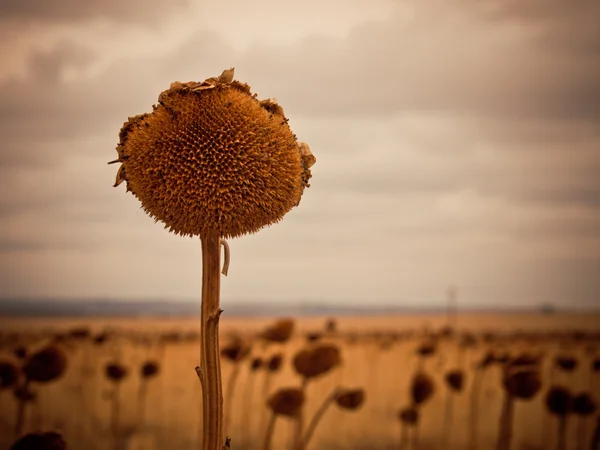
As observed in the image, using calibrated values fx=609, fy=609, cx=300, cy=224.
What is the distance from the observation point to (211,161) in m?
2.01

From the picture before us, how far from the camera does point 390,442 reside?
9.79m

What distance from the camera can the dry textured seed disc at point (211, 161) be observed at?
2.01 metres

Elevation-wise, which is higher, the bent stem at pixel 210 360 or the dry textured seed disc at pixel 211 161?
the dry textured seed disc at pixel 211 161

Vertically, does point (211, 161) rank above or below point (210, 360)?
above

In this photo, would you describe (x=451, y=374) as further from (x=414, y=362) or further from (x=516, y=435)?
(x=414, y=362)

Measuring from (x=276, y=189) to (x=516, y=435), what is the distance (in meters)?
9.36

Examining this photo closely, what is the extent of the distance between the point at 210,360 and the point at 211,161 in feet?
2.14

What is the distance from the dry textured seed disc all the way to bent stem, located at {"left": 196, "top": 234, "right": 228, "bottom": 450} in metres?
0.14

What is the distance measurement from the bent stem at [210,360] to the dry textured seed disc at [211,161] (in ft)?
0.45

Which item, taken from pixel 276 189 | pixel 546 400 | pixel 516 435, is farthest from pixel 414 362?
pixel 276 189

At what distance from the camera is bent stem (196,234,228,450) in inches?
76.3

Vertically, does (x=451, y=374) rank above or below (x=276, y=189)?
below

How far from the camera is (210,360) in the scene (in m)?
1.99

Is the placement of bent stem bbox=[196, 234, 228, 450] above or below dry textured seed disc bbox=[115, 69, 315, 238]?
below
